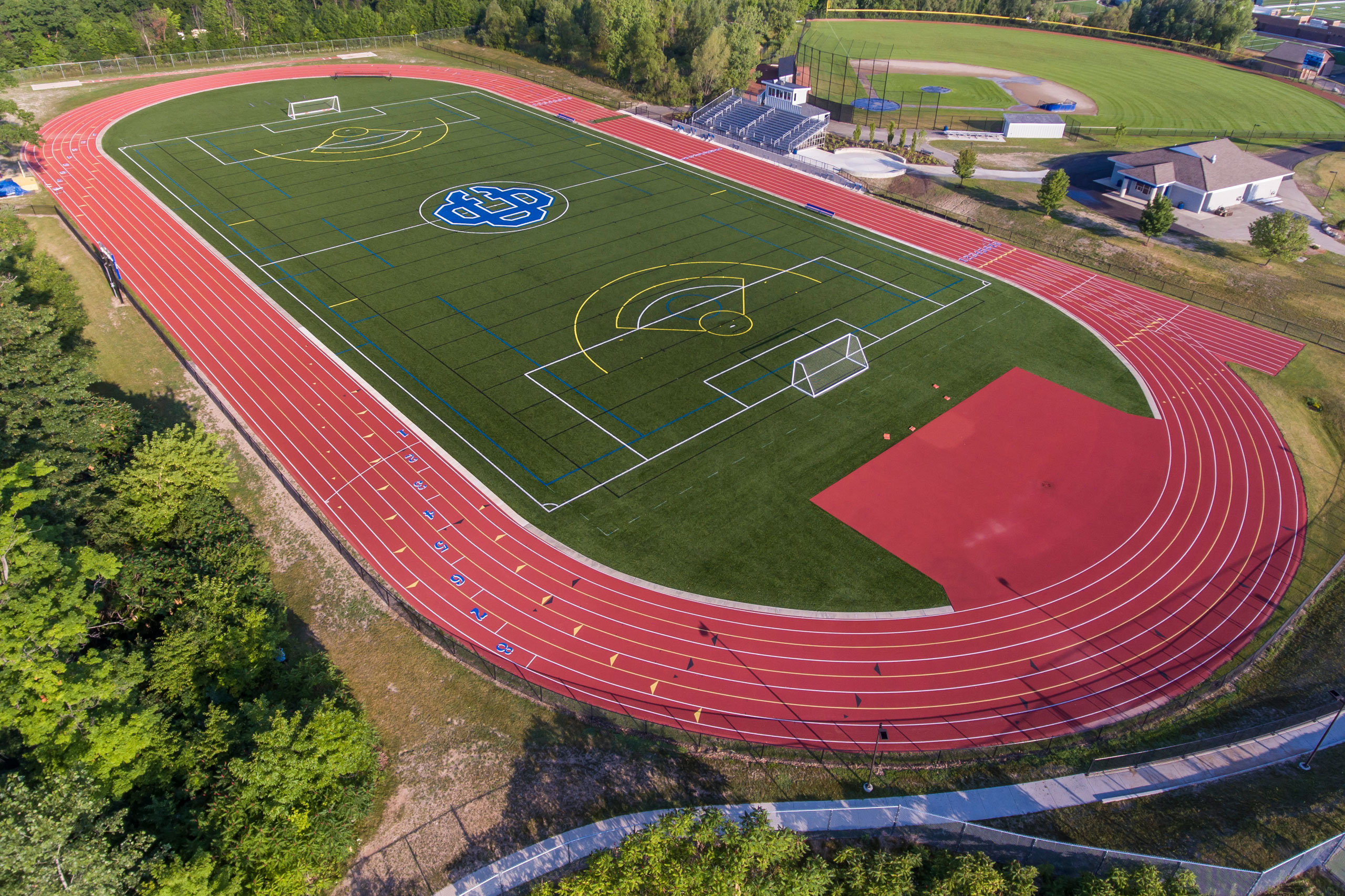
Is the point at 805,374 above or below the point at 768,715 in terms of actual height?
above

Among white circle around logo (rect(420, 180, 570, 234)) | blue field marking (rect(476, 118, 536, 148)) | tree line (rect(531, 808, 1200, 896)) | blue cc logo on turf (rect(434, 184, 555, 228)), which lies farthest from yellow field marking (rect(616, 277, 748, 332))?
blue field marking (rect(476, 118, 536, 148))

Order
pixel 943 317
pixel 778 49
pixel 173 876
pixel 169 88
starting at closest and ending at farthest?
pixel 173 876 → pixel 943 317 → pixel 169 88 → pixel 778 49

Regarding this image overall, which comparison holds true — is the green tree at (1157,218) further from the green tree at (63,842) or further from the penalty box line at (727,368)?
the green tree at (63,842)

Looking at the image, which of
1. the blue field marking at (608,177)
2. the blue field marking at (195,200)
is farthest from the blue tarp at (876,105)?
the blue field marking at (195,200)

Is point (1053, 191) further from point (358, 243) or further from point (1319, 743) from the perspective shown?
point (358, 243)

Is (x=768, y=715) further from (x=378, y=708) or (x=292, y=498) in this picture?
(x=292, y=498)

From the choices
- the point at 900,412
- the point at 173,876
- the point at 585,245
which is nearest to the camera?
the point at 173,876

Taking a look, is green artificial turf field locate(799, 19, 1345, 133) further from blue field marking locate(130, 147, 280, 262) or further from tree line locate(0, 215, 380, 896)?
tree line locate(0, 215, 380, 896)

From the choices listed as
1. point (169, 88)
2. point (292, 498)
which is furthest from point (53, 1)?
point (292, 498)
